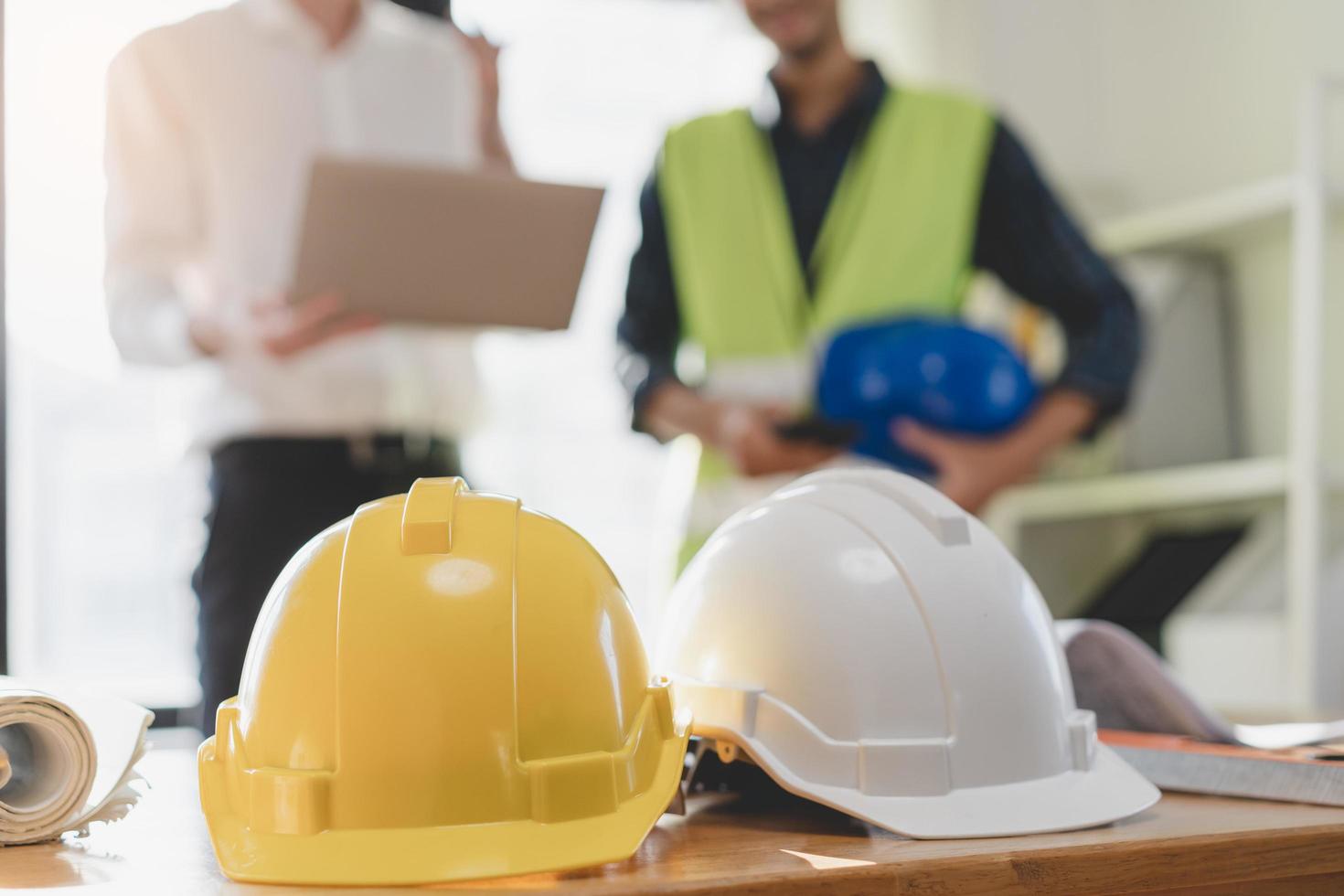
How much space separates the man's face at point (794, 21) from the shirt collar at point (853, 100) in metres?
0.10

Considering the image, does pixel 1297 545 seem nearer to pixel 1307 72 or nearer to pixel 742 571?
pixel 1307 72

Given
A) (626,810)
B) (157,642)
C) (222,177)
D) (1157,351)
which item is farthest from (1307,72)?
(157,642)

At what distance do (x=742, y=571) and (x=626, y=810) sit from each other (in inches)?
7.9

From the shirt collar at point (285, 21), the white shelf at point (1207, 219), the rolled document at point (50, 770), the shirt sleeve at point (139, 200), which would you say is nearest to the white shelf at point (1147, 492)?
the white shelf at point (1207, 219)

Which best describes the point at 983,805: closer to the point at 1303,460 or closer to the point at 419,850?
the point at 419,850

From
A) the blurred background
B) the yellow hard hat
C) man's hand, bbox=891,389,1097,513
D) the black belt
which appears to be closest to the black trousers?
the black belt

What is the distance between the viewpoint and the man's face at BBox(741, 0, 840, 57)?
188 centimetres

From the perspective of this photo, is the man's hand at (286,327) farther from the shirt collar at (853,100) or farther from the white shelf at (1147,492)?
A: the white shelf at (1147,492)

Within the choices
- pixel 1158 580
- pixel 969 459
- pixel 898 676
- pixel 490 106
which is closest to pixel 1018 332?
pixel 1158 580

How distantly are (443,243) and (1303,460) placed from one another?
4.96 ft

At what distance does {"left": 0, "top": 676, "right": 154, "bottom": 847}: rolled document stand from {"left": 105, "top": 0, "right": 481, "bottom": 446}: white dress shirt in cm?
82

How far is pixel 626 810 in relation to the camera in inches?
28.4

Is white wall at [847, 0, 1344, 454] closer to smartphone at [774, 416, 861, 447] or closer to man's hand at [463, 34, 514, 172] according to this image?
smartphone at [774, 416, 861, 447]

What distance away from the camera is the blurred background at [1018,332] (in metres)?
2.43
